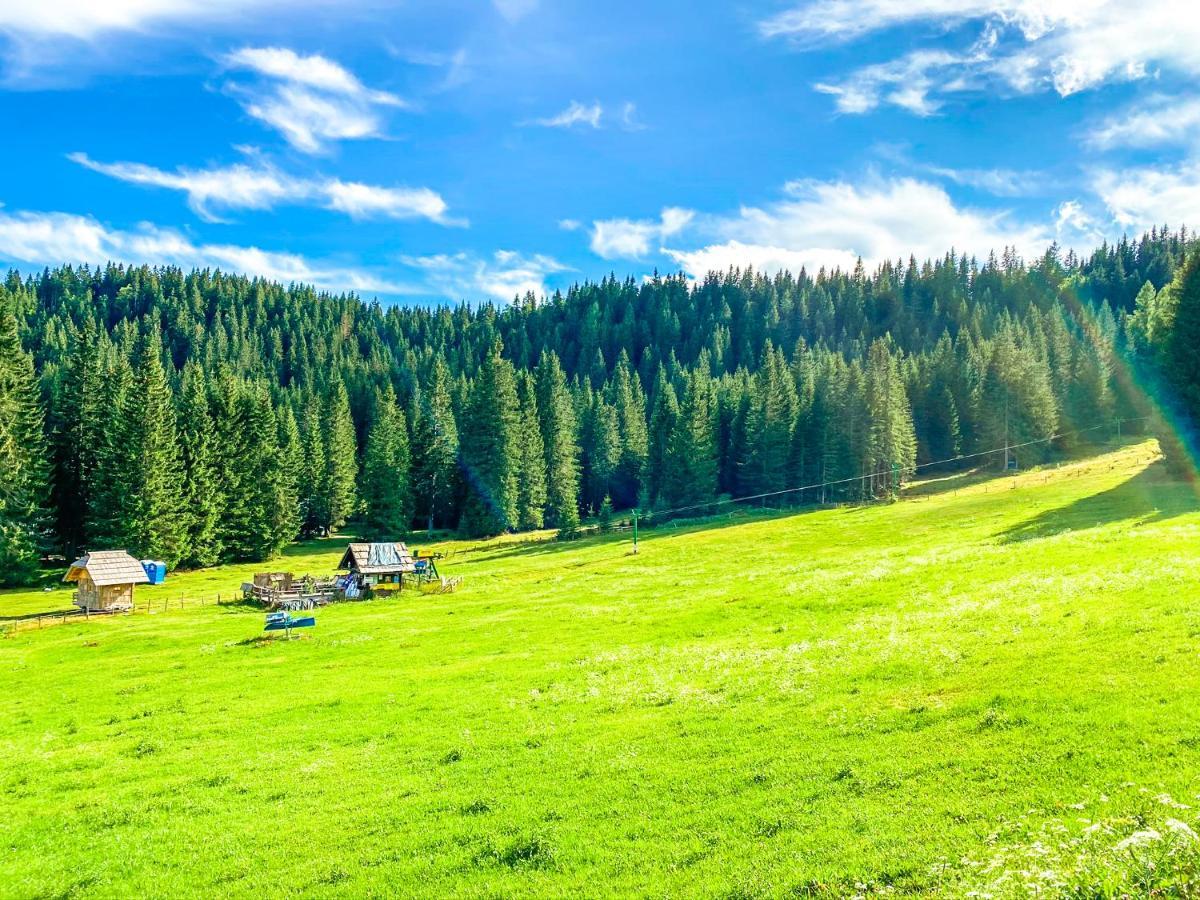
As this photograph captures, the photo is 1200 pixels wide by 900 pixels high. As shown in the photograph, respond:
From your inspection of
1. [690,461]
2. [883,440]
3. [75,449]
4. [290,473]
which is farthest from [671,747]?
[290,473]

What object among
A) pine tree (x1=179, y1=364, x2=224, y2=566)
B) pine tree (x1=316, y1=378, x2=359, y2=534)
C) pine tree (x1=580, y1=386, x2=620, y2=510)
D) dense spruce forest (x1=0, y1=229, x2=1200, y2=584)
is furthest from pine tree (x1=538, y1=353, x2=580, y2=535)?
pine tree (x1=179, y1=364, x2=224, y2=566)

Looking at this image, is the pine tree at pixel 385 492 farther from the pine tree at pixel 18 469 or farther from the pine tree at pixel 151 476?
the pine tree at pixel 18 469

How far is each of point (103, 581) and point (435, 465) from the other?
198 feet

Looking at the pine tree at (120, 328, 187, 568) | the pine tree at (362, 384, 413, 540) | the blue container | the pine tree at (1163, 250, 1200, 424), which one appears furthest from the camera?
the pine tree at (362, 384, 413, 540)

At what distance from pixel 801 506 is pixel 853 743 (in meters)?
93.2

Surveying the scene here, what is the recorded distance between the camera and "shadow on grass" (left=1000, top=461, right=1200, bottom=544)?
51625 millimetres

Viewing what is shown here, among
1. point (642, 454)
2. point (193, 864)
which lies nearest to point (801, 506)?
point (642, 454)

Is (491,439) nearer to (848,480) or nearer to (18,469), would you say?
(848,480)

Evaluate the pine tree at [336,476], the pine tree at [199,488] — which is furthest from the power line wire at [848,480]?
the pine tree at [199,488]

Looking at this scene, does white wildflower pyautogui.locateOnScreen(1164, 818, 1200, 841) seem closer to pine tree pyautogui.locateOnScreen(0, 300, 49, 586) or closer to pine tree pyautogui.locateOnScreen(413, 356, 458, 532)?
pine tree pyautogui.locateOnScreen(0, 300, 49, 586)

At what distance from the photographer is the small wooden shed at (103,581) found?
59.4 meters

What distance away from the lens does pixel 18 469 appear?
232 feet

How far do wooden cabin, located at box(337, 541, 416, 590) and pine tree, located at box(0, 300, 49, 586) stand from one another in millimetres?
32189

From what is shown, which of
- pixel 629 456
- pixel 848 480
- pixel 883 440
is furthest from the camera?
pixel 629 456
